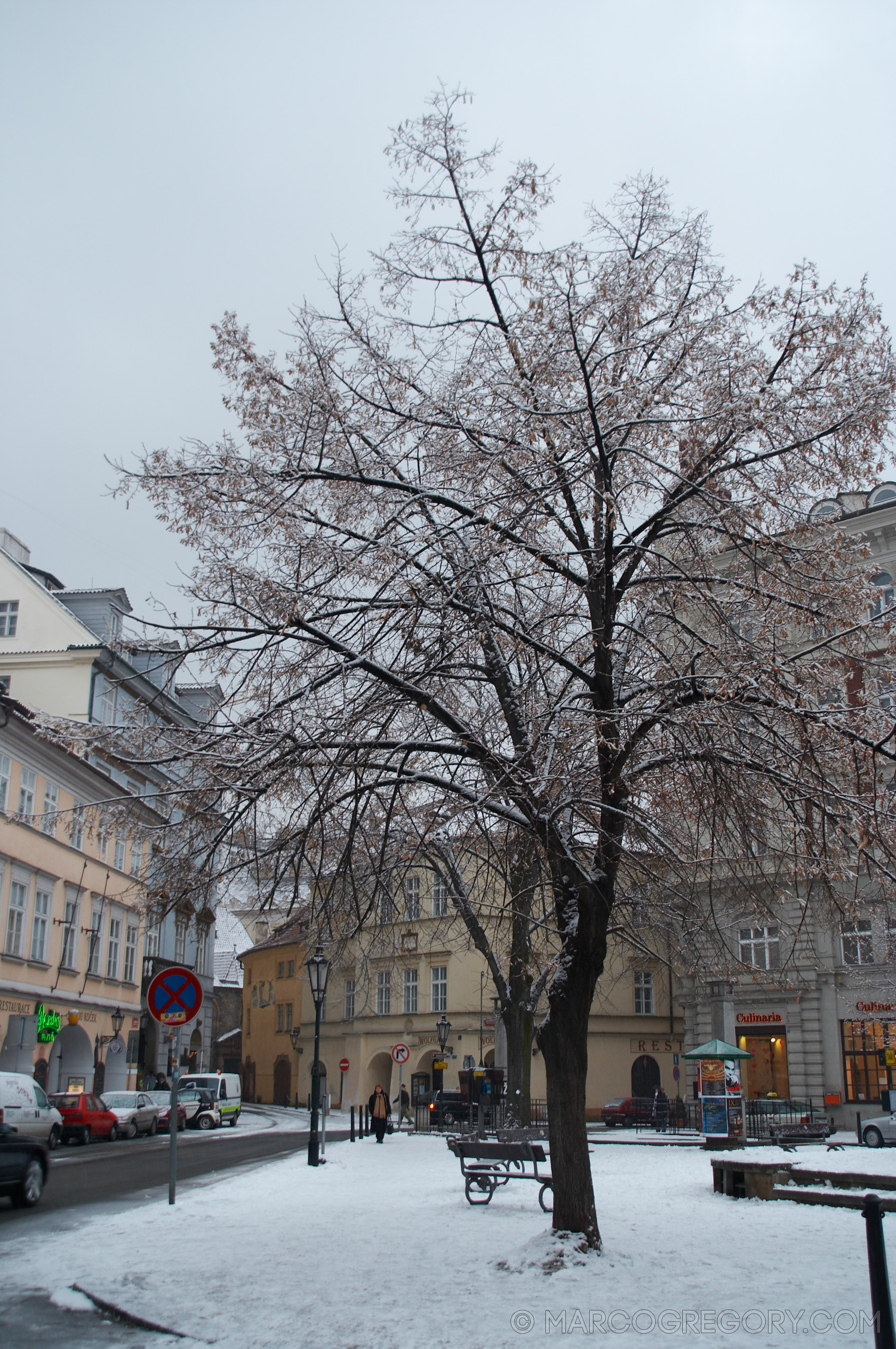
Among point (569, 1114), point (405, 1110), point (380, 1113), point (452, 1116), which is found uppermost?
point (569, 1114)

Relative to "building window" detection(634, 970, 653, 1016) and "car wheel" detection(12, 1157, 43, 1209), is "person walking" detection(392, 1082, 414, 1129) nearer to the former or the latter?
"building window" detection(634, 970, 653, 1016)

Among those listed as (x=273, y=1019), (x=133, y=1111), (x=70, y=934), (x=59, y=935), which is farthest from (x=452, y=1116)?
(x=273, y=1019)

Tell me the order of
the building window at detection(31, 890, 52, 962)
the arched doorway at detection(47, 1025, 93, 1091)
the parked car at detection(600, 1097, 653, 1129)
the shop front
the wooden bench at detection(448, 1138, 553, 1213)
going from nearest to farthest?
1. the wooden bench at detection(448, 1138, 553, 1213)
2. the building window at detection(31, 890, 52, 962)
3. the shop front
4. the parked car at detection(600, 1097, 653, 1129)
5. the arched doorway at detection(47, 1025, 93, 1091)

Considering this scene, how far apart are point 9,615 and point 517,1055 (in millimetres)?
29880

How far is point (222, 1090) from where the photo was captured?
135ft

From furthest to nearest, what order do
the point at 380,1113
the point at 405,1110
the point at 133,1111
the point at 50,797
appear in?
the point at 405,1110, the point at 50,797, the point at 133,1111, the point at 380,1113

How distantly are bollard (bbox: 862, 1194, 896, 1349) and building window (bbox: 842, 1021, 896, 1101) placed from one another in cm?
3238

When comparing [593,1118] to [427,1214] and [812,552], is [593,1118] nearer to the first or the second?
[427,1214]

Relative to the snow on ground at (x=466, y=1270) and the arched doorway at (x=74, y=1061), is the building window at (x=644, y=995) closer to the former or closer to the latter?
the arched doorway at (x=74, y=1061)

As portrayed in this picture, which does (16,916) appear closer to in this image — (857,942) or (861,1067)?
(857,942)

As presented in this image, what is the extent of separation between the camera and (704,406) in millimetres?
10164


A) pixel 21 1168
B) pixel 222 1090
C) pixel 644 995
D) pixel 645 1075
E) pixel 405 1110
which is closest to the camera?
pixel 21 1168

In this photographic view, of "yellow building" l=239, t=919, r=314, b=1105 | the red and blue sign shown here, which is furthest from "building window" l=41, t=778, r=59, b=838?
"yellow building" l=239, t=919, r=314, b=1105

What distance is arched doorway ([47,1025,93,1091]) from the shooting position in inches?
1548
